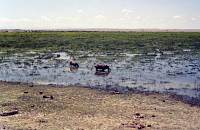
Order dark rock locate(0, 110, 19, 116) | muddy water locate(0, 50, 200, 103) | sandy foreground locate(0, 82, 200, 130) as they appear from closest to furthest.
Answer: sandy foreground locate(0, 82, 200, 130) < dark rock locate(0, 110, 19, 116) < muddy water locate(0, 50, 200, 103)

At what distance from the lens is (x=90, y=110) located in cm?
2056

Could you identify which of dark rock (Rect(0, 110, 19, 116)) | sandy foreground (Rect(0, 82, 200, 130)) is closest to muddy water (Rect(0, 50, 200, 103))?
sandy foreground (Rect(0, 82, 200, 130))

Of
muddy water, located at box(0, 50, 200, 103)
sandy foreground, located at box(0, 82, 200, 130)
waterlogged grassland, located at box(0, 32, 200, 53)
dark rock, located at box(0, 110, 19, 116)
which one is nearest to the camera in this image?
sandy foreground, located at box(0, 82, 200, 130)

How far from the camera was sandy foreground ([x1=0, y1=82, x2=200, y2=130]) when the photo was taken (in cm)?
1766

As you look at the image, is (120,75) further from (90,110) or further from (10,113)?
(10,113)

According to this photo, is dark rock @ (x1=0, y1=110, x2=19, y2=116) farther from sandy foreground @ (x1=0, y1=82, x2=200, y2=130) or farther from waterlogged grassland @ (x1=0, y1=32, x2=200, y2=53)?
waterlogged grassland @ (x1=0, y1=32, x2=200, y2=53)

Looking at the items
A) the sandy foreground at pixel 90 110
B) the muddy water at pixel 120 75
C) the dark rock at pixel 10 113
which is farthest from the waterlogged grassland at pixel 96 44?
Result: the dark rock at pixel 10 113

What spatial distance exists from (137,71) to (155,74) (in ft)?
7.46

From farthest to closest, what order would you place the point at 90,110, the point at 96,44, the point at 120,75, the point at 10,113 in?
the point at 96,44 < the point at 120,75 < the point at 90,110 < the point at 10,113

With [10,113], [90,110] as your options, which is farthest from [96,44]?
[10,113]

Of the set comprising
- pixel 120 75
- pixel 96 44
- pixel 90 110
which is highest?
pixel 90 110

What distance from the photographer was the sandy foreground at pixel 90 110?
17656 mm

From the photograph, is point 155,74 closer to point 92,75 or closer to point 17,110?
point 92,75

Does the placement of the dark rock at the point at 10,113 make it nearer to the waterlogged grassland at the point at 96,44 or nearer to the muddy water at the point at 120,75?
the muddy water at the point at 120,75
